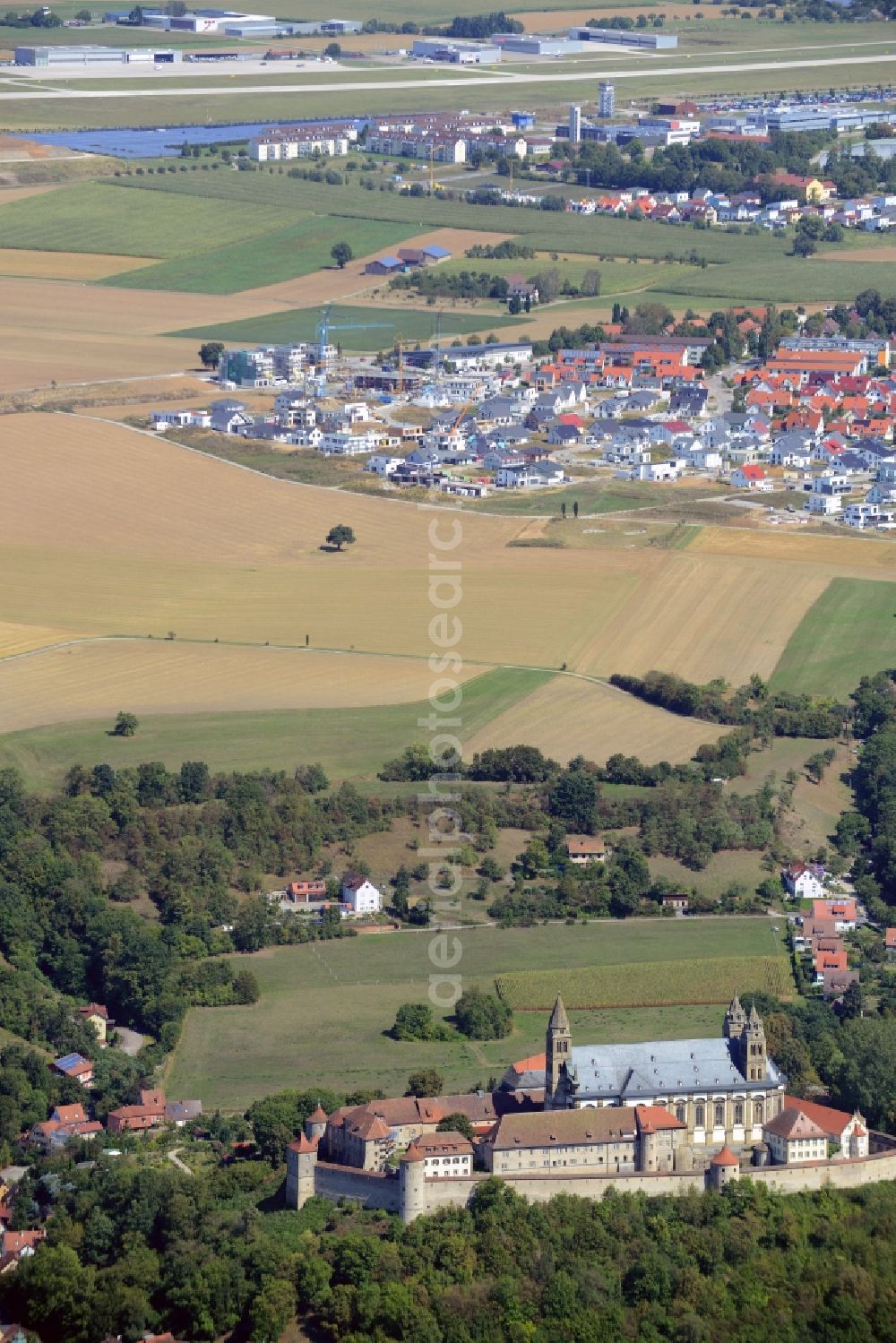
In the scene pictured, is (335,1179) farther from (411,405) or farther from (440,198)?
(440,198)

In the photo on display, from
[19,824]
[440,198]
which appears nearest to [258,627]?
[19,824]

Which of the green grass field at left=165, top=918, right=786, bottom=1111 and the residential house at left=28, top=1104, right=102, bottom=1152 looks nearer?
the residential house at left=28, top=1104, right=102, bottom=1152

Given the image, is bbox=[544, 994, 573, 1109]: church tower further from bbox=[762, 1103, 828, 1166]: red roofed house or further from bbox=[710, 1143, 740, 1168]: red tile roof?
bbox=[762, 1103, 828, 1166]: red roofed house

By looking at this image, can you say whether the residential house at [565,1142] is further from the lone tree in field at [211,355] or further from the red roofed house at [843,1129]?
the lone tree in field at [211,355]

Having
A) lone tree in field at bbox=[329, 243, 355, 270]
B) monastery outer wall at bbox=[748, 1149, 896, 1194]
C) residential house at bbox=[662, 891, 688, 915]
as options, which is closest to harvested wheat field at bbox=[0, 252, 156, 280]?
lone tree in field at bbox=[329, 243, 355, 270]

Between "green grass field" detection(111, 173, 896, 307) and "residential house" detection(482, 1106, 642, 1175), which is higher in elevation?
"residential house" detection(482, 1106, 642, 1175)

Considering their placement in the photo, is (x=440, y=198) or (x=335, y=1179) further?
(x=440, y=198)

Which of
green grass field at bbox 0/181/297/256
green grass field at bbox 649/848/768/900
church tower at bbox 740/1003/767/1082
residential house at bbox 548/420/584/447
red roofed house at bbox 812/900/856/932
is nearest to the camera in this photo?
church tower at bbox 740/1003/767/1082
